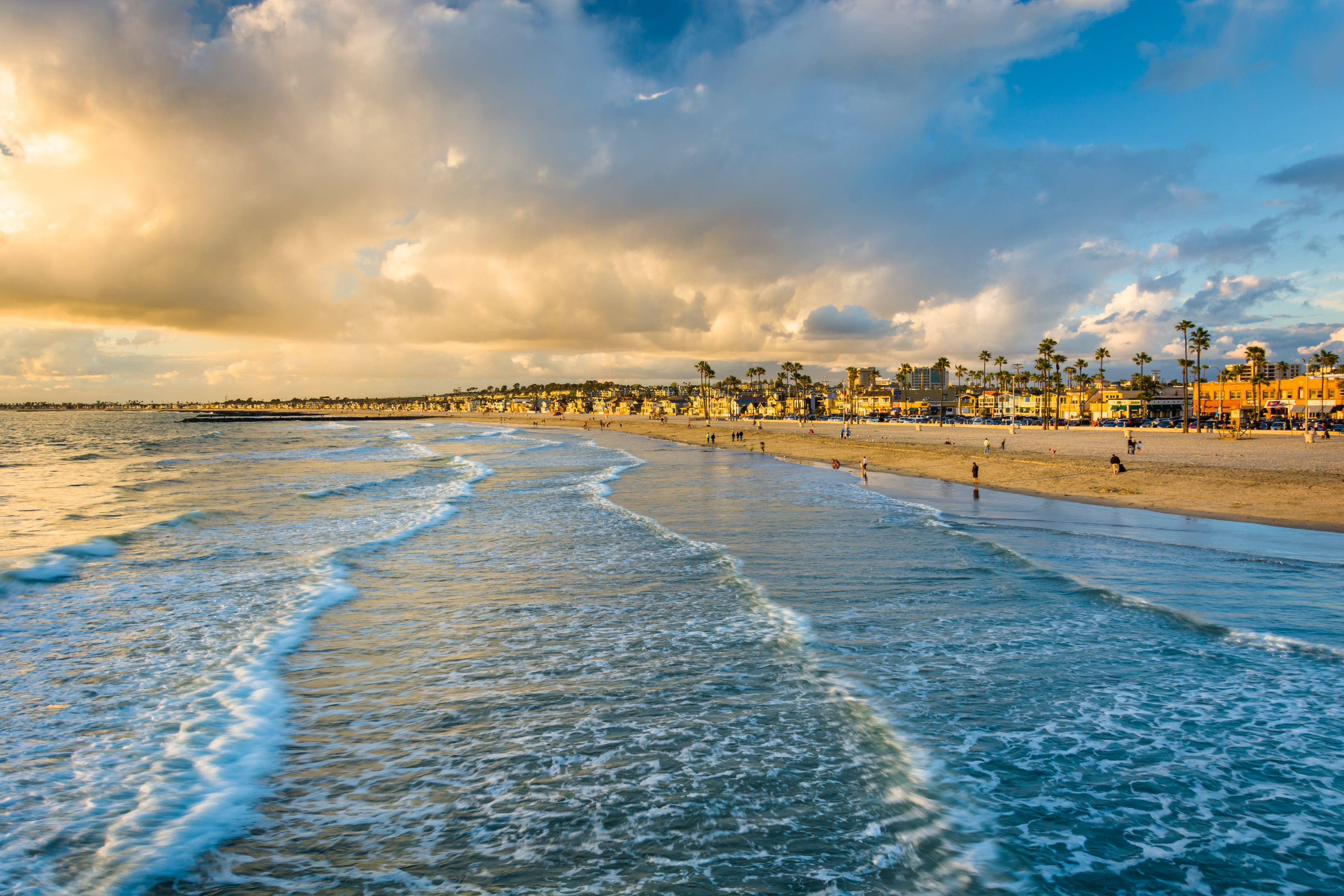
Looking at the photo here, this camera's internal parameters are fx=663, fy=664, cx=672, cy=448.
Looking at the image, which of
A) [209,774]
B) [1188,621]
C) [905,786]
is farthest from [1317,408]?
[209,774]

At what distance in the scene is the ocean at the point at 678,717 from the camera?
6109 mm

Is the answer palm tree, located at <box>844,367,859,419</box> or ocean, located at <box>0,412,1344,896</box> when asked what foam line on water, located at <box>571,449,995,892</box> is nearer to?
ocean, located at <box>0,412,1344,896</box>

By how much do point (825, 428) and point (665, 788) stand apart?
120120mm

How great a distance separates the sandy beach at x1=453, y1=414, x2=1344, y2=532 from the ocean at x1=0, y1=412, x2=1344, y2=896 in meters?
8.82

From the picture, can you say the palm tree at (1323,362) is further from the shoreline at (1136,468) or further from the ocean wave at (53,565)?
the ocean wave at (53,565)

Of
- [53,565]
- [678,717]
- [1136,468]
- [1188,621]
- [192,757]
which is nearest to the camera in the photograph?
[192,757]

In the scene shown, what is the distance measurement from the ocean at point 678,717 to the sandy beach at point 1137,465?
882 centimetres

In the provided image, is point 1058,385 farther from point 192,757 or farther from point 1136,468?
point 192,757

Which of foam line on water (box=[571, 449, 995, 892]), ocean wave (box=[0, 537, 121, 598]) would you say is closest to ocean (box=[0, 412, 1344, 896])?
foam line on water (box=[571, 449, 995, 892])

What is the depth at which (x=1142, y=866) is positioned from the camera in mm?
6008

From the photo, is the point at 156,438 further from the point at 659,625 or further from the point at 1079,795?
the point at 1079,795

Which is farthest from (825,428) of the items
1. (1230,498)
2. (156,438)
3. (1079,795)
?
(1079,795)

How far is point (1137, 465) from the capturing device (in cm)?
4338

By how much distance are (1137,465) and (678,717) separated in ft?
151
